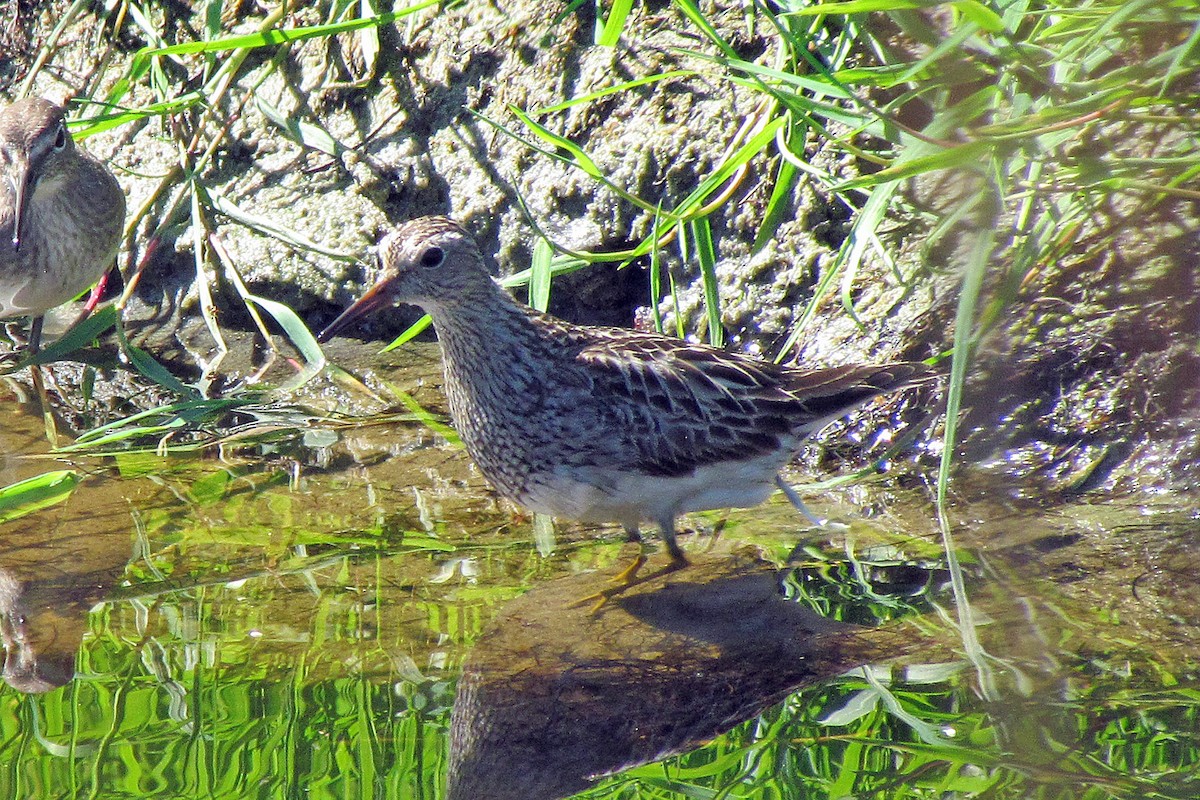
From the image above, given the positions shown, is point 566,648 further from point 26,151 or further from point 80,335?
point 26,151

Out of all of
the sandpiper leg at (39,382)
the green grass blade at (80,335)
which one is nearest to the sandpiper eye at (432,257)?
the green grass blade at (80,335)

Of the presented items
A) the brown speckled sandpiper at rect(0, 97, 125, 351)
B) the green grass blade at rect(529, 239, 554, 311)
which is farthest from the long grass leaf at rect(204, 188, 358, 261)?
the green grass blade at rect(529, 239, 554, 311)

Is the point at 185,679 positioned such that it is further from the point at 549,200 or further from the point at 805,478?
the point at 549,200

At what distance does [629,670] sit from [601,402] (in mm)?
1037

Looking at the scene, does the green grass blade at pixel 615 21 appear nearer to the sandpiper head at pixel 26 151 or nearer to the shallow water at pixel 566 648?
the shallow water at pixel 566 648

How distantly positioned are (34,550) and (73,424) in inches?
49.3

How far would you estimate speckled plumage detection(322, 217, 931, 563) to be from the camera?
14.4ft

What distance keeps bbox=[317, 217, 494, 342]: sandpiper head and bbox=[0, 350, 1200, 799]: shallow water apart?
875 millimetres

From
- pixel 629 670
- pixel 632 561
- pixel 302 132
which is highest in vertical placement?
pixel 302 132

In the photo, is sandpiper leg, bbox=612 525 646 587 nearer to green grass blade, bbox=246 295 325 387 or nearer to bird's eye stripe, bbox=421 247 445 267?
bird's eye stripe, bbox=421 247 445 267

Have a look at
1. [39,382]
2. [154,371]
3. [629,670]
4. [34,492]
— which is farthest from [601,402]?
[39,382]

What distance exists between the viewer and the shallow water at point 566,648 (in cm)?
329

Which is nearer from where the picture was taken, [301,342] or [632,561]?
[632,561]

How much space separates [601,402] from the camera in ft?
14.7
